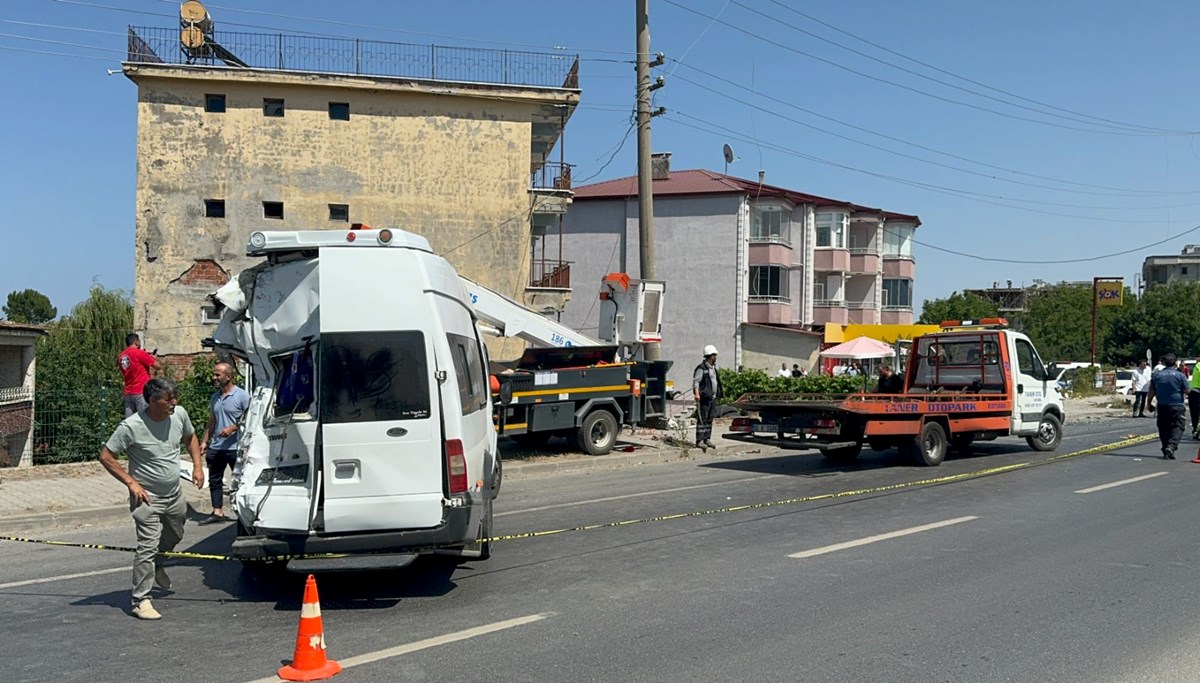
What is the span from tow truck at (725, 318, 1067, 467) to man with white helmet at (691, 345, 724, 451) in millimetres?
1458

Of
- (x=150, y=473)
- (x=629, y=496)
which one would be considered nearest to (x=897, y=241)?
(x=629, y=496)

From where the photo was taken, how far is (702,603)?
709 cm

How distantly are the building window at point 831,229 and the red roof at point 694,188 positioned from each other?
Answer: 692 millimetres

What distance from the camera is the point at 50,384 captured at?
1312 inches

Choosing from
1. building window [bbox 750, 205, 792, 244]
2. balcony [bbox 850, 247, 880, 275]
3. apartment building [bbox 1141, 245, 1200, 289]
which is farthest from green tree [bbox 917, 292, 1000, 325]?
building window [bbox 750, 205, 792, 244]

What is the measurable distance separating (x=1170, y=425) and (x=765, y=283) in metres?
30.2

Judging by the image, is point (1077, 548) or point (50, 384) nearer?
point (1077, 548)

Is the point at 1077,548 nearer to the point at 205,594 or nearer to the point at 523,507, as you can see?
the point at 523,507

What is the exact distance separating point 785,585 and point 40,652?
17.3 feet

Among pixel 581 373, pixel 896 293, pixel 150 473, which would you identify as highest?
pixel 896 293

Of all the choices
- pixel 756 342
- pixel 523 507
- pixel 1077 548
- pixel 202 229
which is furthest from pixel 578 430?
pixel 756 342

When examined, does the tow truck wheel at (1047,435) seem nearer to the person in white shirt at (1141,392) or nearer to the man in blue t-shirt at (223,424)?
the person in white shirt at (1141,392)

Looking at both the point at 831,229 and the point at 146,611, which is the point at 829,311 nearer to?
the point at 831,229

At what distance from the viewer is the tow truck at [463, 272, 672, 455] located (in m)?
15.4
